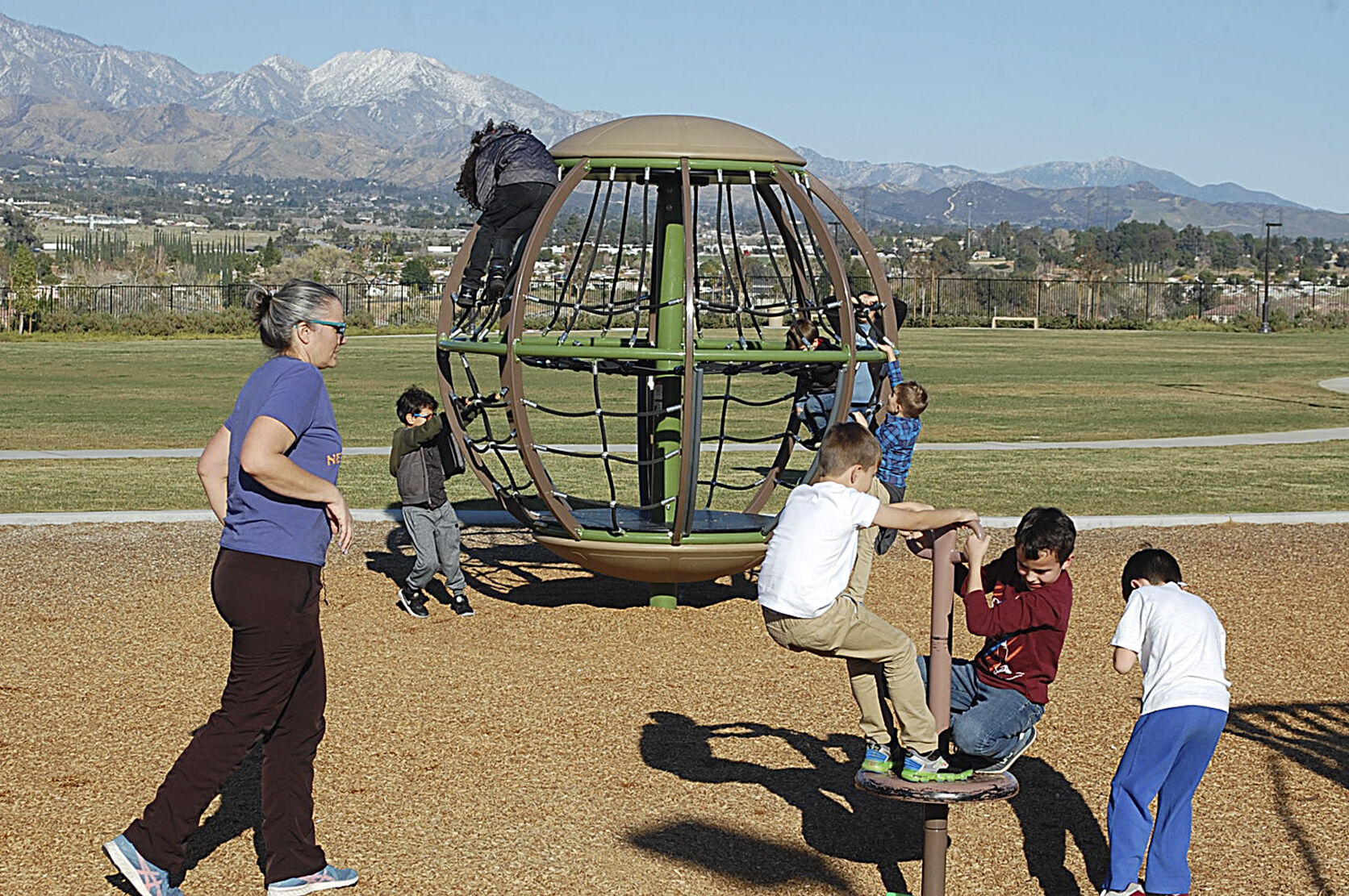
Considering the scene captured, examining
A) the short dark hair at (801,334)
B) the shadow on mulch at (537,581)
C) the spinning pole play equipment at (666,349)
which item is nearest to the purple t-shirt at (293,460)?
the spinning pole play equipment at (666,349)

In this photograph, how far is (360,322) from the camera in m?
57.0

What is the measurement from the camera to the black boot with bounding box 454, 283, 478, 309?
9.29 meters

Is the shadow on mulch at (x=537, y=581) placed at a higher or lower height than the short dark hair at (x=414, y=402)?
lower

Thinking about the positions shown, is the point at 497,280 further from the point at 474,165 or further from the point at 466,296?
the point at 474,165

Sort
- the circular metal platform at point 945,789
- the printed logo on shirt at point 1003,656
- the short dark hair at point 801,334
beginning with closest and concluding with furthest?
the circular metal platform at point 945,789 < the printed logo on shirt at point 1003,656 < the short dark hair at point 801,334

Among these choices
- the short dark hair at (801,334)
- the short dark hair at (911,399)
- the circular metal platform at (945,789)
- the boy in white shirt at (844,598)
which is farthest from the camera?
the short dark hair at (911,399)

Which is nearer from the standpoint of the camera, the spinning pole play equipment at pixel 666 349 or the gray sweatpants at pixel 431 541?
the spinning pole play equipment at pixel 666 349

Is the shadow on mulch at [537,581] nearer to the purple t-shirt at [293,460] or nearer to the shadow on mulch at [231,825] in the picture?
the shadow on mulch at [231,825]

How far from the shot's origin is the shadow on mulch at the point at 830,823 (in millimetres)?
5352

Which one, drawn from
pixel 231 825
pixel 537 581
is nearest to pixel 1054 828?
pixel 231 825

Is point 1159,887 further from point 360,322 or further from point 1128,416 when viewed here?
point 360,322

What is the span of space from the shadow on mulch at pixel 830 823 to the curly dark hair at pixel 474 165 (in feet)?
13.5

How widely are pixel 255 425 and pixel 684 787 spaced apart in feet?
8.27

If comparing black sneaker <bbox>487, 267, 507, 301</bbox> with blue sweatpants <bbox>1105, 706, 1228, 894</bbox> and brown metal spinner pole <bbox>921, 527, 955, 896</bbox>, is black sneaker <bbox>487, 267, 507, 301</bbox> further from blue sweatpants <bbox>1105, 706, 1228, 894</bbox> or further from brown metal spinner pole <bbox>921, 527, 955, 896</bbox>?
blue sweatpants <bbox>1105, 706, 1228, 894</bbox>
